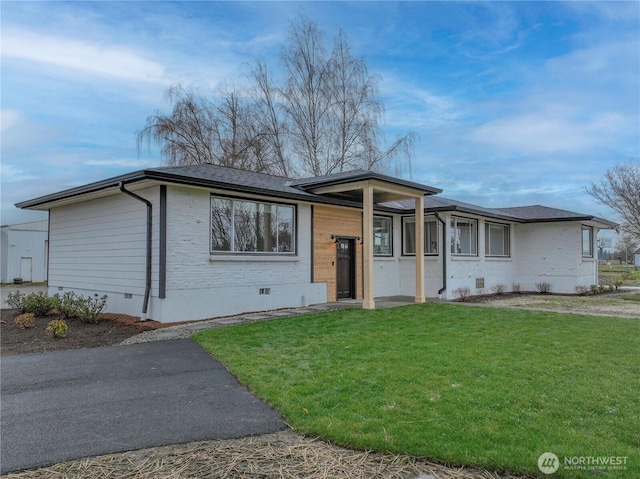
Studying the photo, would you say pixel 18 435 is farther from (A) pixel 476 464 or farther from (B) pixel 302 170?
(B) pixel 302 170

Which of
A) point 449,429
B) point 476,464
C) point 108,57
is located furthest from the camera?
point 108,57

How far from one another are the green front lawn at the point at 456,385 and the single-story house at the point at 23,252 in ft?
79.3

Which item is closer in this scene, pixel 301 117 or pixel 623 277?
pixel 301 117

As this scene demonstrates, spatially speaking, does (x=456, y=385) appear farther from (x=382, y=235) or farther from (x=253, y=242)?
(x=382, y=235)

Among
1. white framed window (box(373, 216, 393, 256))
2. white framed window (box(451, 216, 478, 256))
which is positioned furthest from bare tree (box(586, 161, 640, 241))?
white framed window (box(373, 216, 393, 256))

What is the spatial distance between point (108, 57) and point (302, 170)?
14514mm

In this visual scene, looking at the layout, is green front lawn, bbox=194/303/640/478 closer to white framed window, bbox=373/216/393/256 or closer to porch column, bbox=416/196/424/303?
porch column, bbox=416/196/424/303

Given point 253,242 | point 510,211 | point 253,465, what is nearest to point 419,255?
point 253,242

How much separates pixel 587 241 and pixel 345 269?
40.7 feet

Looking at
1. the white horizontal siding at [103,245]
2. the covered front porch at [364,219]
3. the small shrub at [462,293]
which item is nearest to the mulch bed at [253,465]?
the white horizontal siding at [103,245]

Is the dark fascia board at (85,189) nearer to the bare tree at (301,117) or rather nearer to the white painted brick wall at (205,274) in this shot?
the white painted brick wall at (205,274)

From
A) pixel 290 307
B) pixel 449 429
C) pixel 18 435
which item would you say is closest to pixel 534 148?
pixel 290 307

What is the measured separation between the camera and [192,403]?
4.31 m

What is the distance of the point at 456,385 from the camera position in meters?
4.55
